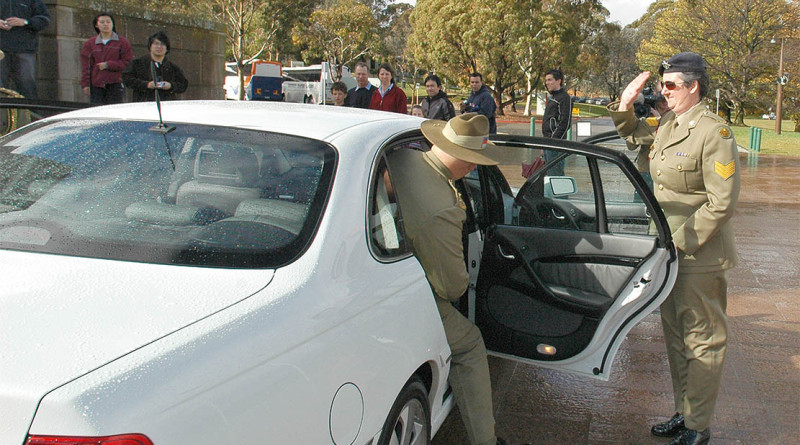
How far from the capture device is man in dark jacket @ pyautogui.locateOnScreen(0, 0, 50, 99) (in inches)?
278

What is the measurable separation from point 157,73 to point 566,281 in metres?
4.82

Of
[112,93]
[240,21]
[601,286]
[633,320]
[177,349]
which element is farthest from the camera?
[240,21]

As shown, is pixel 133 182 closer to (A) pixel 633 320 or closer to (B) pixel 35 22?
(A) pixel 633 320

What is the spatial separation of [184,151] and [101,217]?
1.34 ft

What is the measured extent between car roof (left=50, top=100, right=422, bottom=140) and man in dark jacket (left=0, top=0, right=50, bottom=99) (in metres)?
4.69

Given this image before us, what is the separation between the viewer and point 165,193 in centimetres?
262

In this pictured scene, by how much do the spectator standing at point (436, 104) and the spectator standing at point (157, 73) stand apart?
3.53m

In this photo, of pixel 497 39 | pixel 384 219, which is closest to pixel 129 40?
pixel 384 219

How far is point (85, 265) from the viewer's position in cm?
220

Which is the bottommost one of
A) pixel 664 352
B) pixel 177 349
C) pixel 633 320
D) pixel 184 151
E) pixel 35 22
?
pixel 664 352

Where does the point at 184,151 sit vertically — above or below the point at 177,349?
above

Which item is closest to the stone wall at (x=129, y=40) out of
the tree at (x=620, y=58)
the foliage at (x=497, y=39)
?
the foliage at (x=497, y=39)

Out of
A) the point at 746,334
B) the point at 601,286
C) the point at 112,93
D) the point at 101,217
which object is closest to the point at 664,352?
the point at 746,334

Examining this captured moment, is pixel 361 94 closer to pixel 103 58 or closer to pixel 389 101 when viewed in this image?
pixel 389 101
